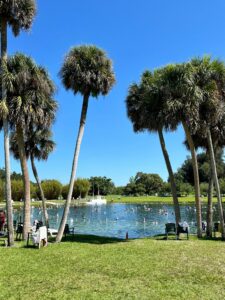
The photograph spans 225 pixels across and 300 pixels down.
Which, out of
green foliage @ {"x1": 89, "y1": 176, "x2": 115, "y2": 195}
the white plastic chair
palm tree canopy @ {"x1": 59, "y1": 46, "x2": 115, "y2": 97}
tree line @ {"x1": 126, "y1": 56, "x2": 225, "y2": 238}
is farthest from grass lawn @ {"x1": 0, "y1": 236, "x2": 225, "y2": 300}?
green foliage @ {"x1": 89, "y1": 176, "x2": 115, "y2": 195}

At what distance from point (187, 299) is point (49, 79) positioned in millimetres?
14622

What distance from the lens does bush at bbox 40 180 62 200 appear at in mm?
120875

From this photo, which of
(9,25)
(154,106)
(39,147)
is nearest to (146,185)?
(39,147)

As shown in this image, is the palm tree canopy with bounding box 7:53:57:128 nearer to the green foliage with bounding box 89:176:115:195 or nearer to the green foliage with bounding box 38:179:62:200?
the green foliage with bounding box 38:179:62:200

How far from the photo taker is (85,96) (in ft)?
70.3

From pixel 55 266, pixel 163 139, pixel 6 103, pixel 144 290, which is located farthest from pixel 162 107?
pixel 144 290

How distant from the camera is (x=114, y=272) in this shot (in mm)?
11281

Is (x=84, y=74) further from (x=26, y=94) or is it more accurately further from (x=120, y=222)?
(x=120, y=222)

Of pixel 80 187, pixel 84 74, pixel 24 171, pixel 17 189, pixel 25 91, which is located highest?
pixel 84 74

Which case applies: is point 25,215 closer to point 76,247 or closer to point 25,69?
point 76,247

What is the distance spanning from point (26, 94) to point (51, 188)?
104831 millimetres

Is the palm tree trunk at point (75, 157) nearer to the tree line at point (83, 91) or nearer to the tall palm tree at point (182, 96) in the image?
the tree line at point (83, 91)

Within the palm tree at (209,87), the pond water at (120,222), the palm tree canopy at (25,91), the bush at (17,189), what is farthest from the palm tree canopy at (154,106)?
the bush at (17,189)

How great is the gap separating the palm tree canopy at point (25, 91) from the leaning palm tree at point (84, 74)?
1454mm
